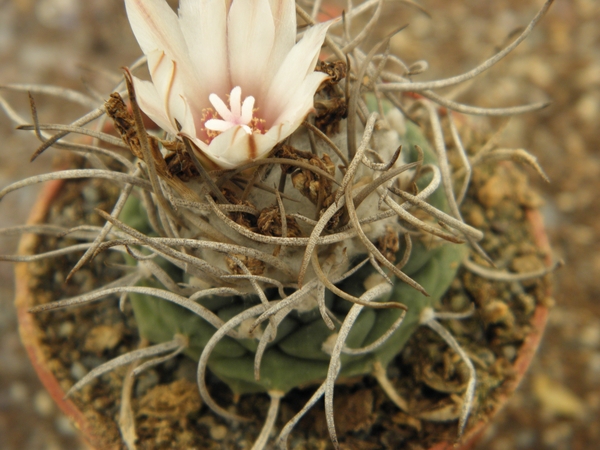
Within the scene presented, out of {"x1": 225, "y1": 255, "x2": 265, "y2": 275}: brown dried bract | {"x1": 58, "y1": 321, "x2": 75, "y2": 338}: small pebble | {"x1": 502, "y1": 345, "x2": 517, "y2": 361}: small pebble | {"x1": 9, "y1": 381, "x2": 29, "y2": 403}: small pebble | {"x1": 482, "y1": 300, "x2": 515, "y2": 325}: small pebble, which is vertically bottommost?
{"x1": 9, "y1": 381, "x2": 29, "y2": 403}: small pebble

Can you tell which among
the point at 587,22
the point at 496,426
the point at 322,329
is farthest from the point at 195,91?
the point at 587,22

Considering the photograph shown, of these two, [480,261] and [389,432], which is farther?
[480,261]

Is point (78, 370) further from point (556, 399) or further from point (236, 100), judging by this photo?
point (556, 399)

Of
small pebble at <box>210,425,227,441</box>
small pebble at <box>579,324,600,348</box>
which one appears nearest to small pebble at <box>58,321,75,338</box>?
small pebble at <box>210,425,227,441</box>

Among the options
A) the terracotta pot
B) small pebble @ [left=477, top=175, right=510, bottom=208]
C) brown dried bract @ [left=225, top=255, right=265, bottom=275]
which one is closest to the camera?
brown dried bract @ [left=225, top=255, right=265, bottom=275]

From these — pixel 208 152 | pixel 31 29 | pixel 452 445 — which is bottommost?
pixel 452 445

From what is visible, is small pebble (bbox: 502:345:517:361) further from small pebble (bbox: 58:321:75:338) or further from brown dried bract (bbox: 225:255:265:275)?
small pebble (bbox: 58:321:75:338)

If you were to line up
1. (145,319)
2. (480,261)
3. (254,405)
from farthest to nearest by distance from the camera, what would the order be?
(480,261) < (254,405) < (145,319)

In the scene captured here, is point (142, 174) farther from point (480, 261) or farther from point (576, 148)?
point (576, 148)
